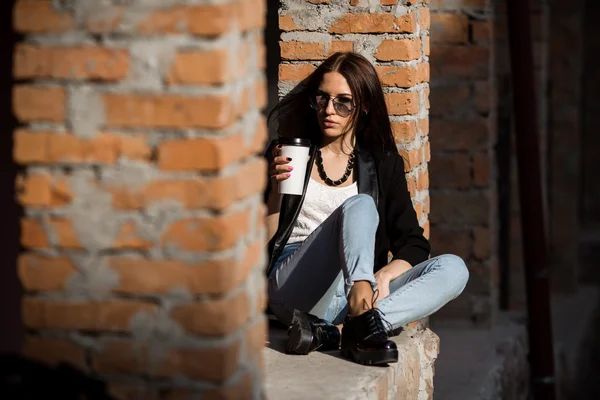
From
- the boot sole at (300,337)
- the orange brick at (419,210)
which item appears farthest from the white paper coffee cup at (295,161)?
the orange brick at (419,210)

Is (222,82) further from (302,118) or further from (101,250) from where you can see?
(302,118)

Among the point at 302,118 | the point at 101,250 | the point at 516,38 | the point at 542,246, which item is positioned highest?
the point at 516,38

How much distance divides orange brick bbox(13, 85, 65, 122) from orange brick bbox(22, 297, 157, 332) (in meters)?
0.37

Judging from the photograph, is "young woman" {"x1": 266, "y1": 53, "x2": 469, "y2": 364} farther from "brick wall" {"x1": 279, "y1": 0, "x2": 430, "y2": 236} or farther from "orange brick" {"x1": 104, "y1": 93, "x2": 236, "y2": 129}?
"orange brick" {"x1": 104, "y1": 93, "x2": 236, "y2": 129}

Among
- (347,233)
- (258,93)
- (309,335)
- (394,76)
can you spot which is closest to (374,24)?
(394,76)

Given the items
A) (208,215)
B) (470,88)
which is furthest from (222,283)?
(470,88)

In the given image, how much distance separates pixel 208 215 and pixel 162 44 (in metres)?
0.35

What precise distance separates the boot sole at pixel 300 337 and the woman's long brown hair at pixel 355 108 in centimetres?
76

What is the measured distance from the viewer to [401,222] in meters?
4.08

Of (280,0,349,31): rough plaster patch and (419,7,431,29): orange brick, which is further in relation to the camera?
(419,7,431,29): orange brick

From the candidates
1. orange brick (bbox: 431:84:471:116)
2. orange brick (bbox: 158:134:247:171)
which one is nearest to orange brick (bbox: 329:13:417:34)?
orange brick (bbox: 431:84:471:116)

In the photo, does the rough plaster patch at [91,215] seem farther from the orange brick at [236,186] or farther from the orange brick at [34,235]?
the orange brick at [236,186]

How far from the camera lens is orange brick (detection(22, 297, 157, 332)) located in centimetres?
241

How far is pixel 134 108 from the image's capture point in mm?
2363
